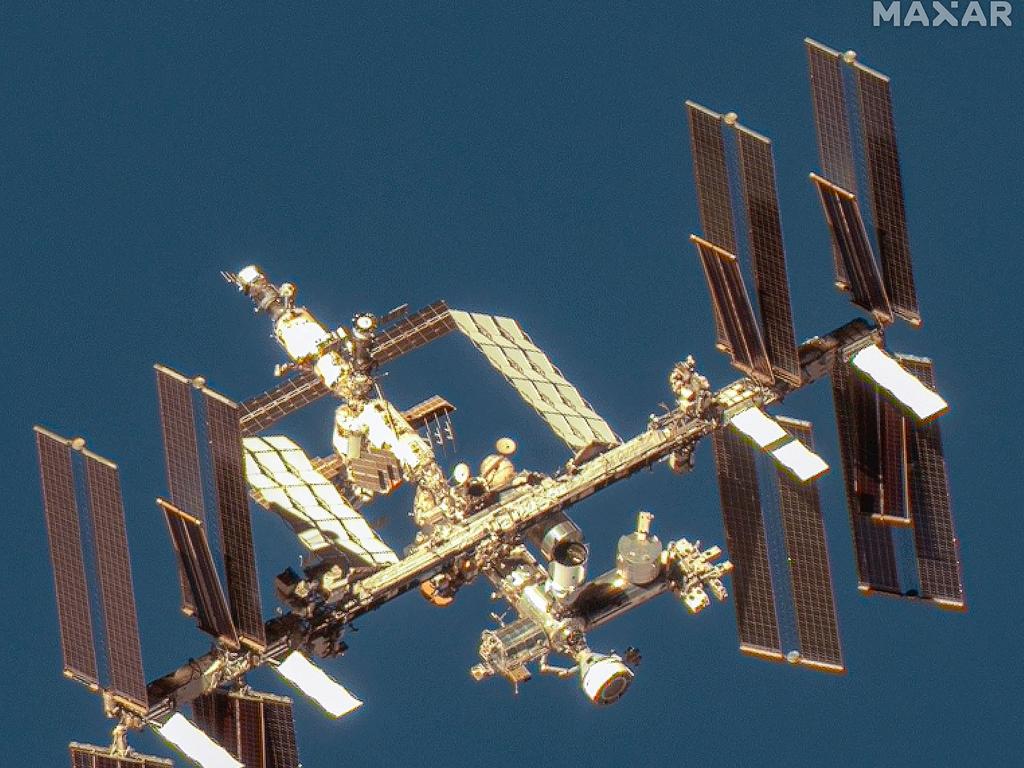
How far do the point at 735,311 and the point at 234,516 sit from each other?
620 inches

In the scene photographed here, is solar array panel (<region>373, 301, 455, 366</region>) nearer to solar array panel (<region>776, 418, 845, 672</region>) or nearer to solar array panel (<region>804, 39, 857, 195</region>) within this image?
solar array panel (<region>776, 418, 845, 672</region>)

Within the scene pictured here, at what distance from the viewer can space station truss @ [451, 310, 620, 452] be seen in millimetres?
154125

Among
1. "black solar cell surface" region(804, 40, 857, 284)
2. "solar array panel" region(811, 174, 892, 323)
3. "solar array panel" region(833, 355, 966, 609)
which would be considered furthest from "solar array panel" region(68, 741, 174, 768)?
"black solar cell surface" region(804, 40, 857, 284)

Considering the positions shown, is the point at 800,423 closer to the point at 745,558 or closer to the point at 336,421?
the point at 745,558

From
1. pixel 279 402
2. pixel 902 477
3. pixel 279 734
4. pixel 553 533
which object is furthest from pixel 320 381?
pixel 902 477

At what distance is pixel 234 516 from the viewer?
146 m

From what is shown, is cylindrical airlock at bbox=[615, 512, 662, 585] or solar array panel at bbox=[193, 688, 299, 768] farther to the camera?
cylindrical airlock at bbox=[615, 512, 662, 585]

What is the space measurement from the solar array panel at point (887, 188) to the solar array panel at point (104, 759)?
984 inches

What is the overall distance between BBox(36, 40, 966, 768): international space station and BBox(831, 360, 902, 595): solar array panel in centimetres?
6

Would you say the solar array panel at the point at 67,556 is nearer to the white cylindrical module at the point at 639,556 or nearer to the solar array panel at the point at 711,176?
the white cylindrical module at the point at 639,556

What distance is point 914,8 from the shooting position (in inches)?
6644

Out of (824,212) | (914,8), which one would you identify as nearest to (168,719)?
(824,212)

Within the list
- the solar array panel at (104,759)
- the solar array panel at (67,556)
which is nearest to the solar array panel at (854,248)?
the solar array panel at (67,556)

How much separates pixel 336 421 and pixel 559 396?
664 centimetres
